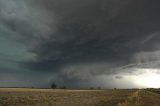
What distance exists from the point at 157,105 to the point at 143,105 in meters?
3.35

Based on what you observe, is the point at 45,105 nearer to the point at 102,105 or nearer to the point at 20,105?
the point at 20,105

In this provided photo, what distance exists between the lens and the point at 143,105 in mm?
39188

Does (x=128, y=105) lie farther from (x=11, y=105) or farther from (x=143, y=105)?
(x=11, y=105)

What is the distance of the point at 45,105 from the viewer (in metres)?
39.4

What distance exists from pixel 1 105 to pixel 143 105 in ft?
80.0

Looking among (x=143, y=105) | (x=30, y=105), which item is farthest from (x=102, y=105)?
(x=30, y=105)

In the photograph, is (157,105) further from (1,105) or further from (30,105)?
(1,105)

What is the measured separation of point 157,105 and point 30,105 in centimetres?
2275

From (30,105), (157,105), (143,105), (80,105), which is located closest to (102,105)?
(80,105)

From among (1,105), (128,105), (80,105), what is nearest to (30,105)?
(1,105)

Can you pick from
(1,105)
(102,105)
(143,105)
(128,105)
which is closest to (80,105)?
(102,105)

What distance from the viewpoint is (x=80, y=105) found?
1565 inches

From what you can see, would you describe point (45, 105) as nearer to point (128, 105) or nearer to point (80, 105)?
point (80, 105)

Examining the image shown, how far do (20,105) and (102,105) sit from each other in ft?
47.4
